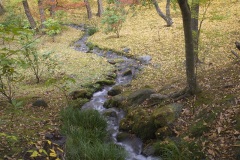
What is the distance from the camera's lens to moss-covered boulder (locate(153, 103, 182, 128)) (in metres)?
6.17

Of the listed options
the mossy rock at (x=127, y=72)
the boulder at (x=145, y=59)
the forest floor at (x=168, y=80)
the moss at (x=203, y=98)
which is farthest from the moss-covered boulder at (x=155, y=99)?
the boulder at (x=145, y=59)

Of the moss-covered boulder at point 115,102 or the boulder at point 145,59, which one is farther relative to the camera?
the boulder at point 145,59

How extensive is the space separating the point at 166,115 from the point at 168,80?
3.94 meters

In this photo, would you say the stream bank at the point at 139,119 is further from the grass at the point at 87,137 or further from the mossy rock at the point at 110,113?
the grass at the point at 87,137

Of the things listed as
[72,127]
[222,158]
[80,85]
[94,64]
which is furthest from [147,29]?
[222,158]

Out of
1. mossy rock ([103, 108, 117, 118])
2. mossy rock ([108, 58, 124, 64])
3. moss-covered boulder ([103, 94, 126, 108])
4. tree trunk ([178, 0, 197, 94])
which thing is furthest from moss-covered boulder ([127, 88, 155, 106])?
mossy rock ([108, 58, 124, 64])

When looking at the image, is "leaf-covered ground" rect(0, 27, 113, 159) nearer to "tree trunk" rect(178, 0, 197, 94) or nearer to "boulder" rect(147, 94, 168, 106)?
"boulder" rect(147, 94, 168, 106)

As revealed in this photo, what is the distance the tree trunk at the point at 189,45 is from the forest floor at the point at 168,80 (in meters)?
0.35

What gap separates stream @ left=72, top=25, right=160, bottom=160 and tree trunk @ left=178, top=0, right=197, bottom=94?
2.04m

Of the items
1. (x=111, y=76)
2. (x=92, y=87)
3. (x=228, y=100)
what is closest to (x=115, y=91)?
(x=92, y=87)

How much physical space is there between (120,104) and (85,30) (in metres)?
17.4

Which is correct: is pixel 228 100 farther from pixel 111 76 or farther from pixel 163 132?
pixel 111 76

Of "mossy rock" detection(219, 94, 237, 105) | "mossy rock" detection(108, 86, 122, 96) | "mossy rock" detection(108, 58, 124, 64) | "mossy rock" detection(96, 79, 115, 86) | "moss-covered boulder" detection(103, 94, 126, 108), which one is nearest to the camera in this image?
"mossy rock" detection(219, 94, 237, 105)

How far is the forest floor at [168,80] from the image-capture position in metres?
5.21
